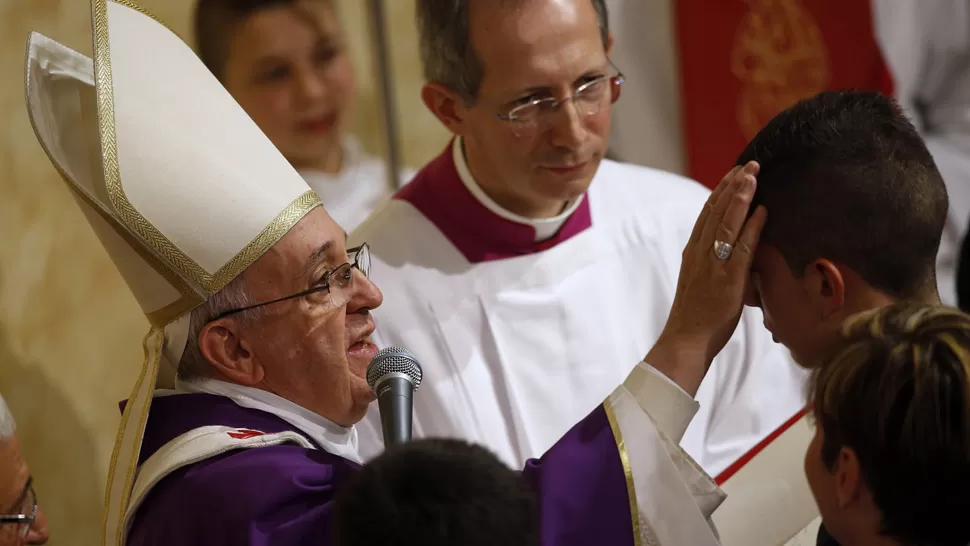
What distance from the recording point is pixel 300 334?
2.31m

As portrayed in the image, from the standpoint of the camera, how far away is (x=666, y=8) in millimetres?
5473

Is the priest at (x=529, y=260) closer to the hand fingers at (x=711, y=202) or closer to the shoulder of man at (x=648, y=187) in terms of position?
the shoulder of man at (x=648, y=187)

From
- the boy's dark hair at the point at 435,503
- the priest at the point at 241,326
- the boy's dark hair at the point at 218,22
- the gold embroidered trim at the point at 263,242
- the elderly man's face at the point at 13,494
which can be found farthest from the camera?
the boy's dark hair at the point at 218,22

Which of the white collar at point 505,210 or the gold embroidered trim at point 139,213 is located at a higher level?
the white collar at point 505,210

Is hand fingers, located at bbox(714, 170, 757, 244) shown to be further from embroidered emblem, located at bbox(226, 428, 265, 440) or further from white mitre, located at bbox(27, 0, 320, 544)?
embroidered emblem, located at bbox(226, 428, 265, 440)

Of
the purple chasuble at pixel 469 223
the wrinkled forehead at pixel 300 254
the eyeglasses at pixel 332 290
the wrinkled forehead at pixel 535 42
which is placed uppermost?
the wrinkled forehead at pixel 535 42

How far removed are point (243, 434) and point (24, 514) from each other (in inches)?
24.5

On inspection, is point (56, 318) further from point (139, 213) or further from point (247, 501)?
point (247, 501)

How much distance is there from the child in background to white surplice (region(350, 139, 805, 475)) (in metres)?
1.41

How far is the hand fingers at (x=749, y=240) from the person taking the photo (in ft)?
7.20

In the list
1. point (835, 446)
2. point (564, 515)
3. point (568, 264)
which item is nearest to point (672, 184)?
point (568, 264)

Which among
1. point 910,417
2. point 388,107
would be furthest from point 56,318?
point 910,417

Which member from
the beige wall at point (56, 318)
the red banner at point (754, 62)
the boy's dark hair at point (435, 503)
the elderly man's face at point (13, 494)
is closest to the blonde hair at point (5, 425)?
the elderly man's face at point (13, 494)

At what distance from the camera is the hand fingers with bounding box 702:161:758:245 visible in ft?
7.14
